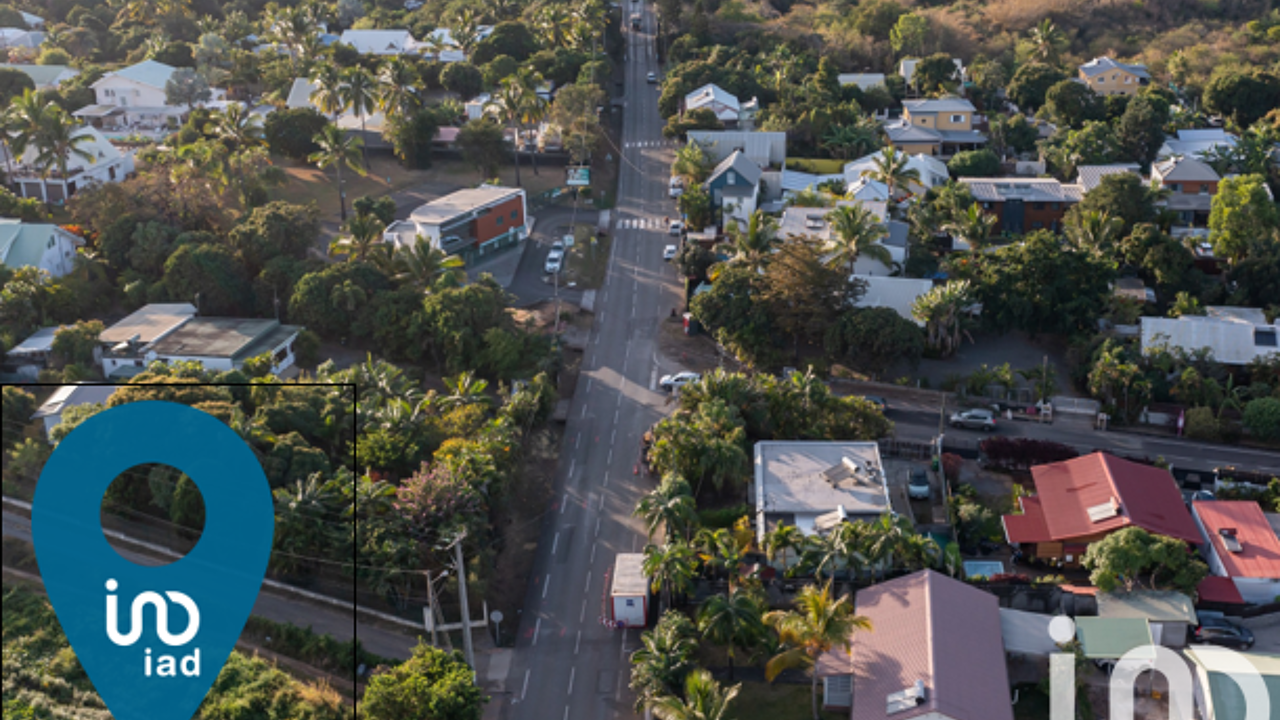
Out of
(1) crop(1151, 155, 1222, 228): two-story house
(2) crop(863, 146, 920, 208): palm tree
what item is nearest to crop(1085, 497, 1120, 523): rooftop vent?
(2) crop(863, 146, 920, 208): palm tree

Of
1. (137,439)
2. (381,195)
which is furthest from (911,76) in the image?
(137,439)

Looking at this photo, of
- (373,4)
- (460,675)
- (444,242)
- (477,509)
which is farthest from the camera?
(373,4)

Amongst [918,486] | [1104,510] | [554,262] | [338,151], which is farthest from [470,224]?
[1104,510]

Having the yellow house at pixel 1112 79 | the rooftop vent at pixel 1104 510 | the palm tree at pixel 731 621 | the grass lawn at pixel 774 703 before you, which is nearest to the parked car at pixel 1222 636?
the rooftop vent at pixel 1104 510

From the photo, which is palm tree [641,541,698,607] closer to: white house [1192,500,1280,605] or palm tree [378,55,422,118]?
white house [1192,500,1280,605]

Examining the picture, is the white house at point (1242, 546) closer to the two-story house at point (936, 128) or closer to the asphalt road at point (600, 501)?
the asphalt road at point (600, 501)

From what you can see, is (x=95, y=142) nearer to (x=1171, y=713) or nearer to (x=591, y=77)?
(x=591, y=77)
